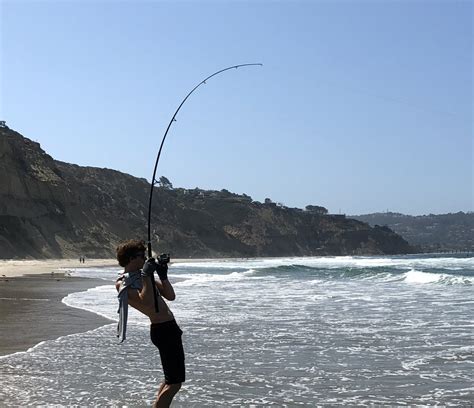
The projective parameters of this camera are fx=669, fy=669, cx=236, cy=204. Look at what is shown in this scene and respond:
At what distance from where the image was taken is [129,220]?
288ft

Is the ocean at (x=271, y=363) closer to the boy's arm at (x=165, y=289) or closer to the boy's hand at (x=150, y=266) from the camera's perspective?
the boy's arm at (x=165, y=289)

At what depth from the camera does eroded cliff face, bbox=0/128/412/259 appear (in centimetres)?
6038

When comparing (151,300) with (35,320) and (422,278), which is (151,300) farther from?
(422,278)

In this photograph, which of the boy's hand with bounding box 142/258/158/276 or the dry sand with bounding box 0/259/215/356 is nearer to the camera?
the boy's hand with bounding box 142/258/158/276

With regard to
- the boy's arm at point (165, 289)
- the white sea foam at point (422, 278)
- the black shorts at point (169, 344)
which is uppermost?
the boy's arm at point (165, 289)

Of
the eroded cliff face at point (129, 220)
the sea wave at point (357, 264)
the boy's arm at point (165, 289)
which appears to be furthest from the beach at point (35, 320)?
the eroded cliff face at point (129, 220)

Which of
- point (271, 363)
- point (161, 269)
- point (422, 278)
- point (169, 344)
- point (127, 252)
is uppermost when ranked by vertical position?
point (127, 252)

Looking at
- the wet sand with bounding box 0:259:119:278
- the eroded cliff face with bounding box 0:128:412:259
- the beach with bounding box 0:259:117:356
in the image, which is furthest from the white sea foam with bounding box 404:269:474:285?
the eroded cliff face with bounding box 0:128:412:259

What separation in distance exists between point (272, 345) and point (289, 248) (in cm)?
11263

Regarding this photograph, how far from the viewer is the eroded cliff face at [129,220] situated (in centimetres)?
6038

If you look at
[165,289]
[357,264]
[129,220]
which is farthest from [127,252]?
[129,220]

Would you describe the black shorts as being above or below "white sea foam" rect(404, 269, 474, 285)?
above

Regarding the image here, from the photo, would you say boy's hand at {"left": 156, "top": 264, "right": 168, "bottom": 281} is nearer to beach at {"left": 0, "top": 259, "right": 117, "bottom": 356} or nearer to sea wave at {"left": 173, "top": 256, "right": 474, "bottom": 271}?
beach at {"left": 0, "top": 259, "right": 117, "bottom": 356}

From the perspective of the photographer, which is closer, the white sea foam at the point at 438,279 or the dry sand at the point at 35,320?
the dry sand at the point at 35,320
